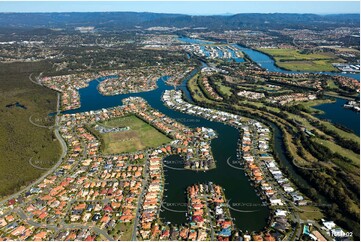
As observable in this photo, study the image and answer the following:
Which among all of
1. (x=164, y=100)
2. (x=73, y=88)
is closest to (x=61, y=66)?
(x=73, y=88)

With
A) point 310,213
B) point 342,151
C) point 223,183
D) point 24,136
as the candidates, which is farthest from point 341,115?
point 24,136

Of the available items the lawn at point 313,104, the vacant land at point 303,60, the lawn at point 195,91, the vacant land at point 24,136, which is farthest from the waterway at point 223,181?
the vacant land at point 303,60

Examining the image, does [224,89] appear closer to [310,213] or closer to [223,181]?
[223,181]

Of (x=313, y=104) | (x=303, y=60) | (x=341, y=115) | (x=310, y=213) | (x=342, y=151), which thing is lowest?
(x=310, y=213)

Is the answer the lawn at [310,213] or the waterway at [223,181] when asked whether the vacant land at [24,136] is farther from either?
the lawn at [310,213]

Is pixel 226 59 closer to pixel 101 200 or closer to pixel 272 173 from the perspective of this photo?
pixel 272 173

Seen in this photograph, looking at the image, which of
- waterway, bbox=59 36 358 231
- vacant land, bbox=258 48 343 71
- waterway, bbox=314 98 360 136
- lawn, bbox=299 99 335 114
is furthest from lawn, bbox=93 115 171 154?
vacant land, bbox=258 48 343 71

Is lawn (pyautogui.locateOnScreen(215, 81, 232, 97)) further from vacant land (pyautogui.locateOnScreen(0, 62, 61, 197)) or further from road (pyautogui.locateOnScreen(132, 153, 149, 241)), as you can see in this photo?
vacant land (pyautogui.locateOnScreen(0, 62, 61, 197))
